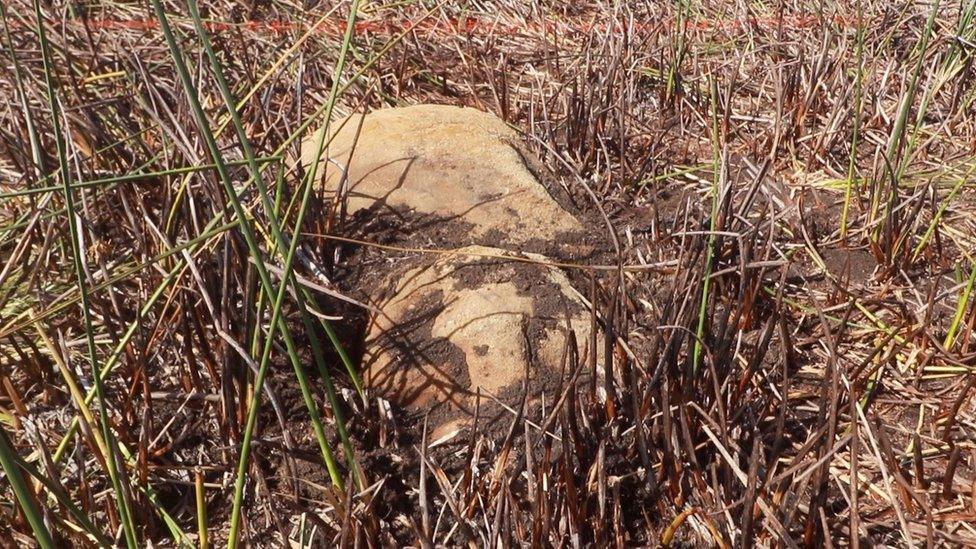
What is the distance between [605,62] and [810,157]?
2.11 ft

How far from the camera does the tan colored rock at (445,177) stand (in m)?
1.84

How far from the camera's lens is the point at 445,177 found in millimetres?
1916

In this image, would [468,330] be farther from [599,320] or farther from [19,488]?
[19,488]

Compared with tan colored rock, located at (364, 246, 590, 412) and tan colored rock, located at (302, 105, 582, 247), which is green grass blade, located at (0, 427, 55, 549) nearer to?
tan colored rock, located at (364, 246, 590, 412)

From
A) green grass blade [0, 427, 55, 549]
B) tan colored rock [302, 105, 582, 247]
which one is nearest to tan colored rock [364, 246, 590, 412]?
tan colored rock [302, 105, 582, 247]

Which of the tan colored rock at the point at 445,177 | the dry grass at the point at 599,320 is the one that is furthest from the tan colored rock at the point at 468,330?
the tan colored rock at the point at 445,177

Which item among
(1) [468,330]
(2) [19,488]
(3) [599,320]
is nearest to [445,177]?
(1) [468,330]

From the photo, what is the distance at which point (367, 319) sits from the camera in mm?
1604

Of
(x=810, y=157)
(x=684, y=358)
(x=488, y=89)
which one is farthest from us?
(x=488, y=89)

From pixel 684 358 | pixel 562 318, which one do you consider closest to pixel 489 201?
pixel 562 318

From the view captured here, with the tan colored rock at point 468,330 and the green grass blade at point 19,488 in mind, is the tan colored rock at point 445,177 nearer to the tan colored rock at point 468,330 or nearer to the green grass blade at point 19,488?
the tan colored rock at point 468,330

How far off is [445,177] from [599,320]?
609 millimetres

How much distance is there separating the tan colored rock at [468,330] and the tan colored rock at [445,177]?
173mm

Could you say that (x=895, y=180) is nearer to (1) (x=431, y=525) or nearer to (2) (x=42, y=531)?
(1) (x=431, y=525)
